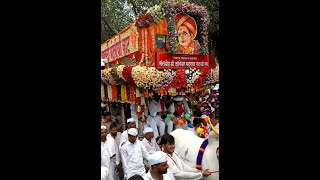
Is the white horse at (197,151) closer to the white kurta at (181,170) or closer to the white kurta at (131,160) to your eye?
the white kurta at (181,170)

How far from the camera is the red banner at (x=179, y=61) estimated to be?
8117mm

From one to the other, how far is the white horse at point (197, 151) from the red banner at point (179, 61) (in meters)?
2.84

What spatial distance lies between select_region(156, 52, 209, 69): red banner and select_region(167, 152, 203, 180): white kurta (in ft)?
12.5

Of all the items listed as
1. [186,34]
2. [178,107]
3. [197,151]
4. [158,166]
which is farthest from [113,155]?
[186,34]

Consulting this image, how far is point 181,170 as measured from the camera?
14.6ft

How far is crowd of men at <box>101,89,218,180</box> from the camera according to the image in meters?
3.81

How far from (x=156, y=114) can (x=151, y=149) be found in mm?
2879

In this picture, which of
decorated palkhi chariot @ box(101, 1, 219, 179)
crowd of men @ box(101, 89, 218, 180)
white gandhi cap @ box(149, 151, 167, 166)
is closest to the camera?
white gandhi cap @ box(149, 151, 167, 166)

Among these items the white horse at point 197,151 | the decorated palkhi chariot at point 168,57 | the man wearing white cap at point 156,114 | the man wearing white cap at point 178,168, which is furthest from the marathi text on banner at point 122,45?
the man wearing white cap at point 178,168

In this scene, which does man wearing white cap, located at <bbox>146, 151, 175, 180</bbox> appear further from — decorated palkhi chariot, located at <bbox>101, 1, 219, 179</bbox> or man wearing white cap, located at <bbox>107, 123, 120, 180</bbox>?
decorated palkhi chariot, located at <bbox>101, 1, 219, 179</bbox>

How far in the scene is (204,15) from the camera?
8570mm

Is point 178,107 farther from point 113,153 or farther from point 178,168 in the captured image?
point 178,168

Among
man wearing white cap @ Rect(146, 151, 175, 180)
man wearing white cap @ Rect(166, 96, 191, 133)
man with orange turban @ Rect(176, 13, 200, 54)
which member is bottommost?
man wearing white cap @ Rect(146, 151, 175, 180)

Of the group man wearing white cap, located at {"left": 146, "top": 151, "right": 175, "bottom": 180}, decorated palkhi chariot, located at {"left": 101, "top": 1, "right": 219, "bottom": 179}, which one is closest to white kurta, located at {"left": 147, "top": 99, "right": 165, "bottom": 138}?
decorated palkhi chariot, located at {"left": 101, "top": 1, "right": 219, "bottom": 179}
